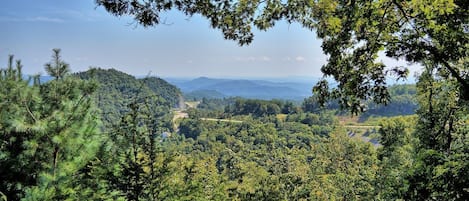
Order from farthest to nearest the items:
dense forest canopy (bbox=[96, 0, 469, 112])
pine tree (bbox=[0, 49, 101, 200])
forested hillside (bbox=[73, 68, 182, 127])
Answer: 1. forested hillside (bbox=[73, 68, 182, 127])
2. pine tree (bbox=[0, 49, 101, 200])
3. dense forest canopy (bbox=[96, 0, 469, 112])

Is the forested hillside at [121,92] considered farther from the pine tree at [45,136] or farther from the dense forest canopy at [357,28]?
the dense forest canopy at [357,28]

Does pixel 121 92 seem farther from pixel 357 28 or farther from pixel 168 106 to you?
pixel 357 28

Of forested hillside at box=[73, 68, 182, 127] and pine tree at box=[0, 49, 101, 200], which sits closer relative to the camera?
pine tree at box=[0, 49, 101, 200]

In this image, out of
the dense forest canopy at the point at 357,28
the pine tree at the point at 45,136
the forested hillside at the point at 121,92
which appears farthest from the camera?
the forested hillside at the point at 121,92

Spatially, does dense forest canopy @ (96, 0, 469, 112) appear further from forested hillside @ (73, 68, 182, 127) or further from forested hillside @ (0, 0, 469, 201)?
forested hillside @ (73, 68, 182, 127)

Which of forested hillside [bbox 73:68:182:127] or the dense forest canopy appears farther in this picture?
forested hillside [bbox 73:68:182:127]

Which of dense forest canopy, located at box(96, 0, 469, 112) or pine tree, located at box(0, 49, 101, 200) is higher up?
dense forest canopy, located at box(96, 0, 469, 112)

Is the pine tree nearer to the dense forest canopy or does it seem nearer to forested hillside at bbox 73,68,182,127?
forested hillside at bbox 73,68,182,127

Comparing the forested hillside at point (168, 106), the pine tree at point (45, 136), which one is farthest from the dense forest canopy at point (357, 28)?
the pine tree at point (45, 136)

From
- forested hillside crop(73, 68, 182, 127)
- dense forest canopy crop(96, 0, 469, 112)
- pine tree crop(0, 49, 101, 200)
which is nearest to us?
dense forest canopy crop(96, 0, 469, 112)

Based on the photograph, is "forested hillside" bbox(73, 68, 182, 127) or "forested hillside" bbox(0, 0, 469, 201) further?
"forested hillside" bbox(73, 68, 182, 127)

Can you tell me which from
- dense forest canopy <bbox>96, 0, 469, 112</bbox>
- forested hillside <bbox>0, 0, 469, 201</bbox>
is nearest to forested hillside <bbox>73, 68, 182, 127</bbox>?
forested hillside <bbox>0, 0, 469, 201</bbox>

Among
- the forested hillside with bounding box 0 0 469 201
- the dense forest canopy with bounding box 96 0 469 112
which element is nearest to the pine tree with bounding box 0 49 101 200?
the forested hillside with bounding box 0 0 469 201

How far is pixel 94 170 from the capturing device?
4789 millimetres
